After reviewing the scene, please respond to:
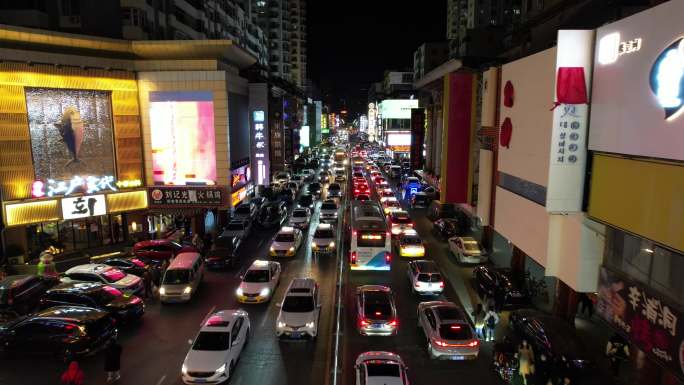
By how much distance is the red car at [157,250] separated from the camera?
97.1ft

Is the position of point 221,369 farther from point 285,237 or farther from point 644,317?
point 285,237

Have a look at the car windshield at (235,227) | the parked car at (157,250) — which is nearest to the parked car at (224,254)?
the parked car at (157,250)

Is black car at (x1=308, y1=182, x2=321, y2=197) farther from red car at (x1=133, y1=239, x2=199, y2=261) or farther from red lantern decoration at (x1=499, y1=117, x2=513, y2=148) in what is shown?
red lantern decoration at (x1=499, y1=117, x2=513, y2=148)

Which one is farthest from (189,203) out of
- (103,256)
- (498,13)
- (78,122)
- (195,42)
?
(498,13)

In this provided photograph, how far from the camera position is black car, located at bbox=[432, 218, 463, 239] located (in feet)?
110

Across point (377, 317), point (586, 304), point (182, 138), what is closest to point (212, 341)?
point (377, 317)

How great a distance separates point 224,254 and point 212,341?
12141 mm

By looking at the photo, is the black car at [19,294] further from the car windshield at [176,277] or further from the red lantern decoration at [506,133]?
the red lantern decoration at [506,133]

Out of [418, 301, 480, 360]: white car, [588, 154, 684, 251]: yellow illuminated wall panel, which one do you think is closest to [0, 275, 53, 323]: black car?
[418, 301, 480, 360]: white car

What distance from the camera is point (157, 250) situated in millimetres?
29922

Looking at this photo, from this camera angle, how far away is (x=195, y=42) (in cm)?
3197

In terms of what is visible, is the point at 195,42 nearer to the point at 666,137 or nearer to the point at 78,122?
the point at 78,122

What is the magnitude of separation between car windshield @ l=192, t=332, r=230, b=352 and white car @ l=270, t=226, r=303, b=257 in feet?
43.5

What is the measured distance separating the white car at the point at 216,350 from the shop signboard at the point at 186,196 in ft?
55.5
